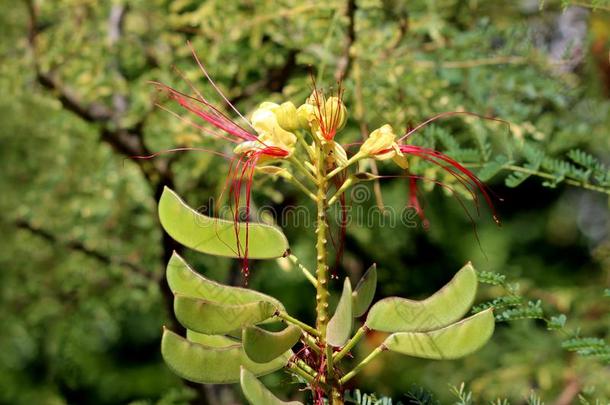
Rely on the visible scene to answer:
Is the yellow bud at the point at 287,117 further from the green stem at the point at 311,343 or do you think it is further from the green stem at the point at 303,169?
the green stem at the point at 311,343

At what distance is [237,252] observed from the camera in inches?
23.8

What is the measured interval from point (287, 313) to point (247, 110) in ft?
4.54

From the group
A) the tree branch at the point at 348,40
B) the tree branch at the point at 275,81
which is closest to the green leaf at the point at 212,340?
the tree branch at the point at 348,40

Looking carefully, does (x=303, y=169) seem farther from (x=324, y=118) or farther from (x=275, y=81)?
(x=275, y=81)

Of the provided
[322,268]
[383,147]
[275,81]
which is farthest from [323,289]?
[275,81]

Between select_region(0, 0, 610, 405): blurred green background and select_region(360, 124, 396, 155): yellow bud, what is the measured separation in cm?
48

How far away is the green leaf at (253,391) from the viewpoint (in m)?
0.52

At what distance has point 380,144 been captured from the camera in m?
0.63

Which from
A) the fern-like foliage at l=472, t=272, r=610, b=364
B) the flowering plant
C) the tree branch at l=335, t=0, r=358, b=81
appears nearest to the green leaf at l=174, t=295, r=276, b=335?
the flowering plant

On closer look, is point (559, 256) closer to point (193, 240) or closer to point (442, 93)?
point (442, 93)

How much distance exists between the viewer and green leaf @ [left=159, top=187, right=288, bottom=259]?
618 millimetres

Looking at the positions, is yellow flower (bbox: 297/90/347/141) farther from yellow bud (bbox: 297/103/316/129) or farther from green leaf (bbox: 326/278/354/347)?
green leaf (bbox: 326/278/354/347)

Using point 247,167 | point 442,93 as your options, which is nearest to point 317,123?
point 247,167

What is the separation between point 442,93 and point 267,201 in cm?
63
